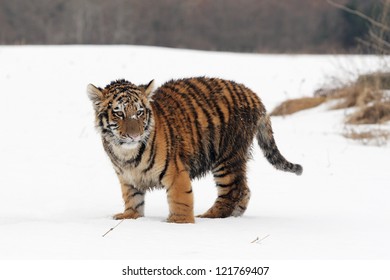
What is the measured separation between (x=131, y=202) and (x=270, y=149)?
1.36 m

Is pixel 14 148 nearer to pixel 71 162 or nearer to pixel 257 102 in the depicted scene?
pixel 71 162

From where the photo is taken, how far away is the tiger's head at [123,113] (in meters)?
5.70

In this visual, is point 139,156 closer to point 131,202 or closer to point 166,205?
point 131,202

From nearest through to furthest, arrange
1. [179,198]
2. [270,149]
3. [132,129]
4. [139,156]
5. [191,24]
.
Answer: [132,129] < [139,156] < [179,198] < [270,149] < [191,24]

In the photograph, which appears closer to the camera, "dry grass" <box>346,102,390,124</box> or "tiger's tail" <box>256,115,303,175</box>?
"tiger's tail" <box>256,115,303,175</box>

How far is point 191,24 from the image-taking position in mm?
44156

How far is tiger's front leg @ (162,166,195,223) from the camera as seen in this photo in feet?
19.5

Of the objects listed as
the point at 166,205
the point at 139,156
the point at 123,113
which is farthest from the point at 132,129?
the point at 166,205

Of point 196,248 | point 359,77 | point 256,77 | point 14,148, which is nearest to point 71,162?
point 14,148

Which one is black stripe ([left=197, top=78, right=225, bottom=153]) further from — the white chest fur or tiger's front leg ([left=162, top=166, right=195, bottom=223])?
the white chest fur

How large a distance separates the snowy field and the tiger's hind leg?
0.65 ft

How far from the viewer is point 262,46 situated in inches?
1672

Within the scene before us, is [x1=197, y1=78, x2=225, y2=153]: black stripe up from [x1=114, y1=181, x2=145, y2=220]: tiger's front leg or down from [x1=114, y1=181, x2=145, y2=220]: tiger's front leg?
up

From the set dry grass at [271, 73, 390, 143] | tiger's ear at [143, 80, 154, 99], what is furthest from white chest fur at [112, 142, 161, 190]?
dry grass at [271, 73, 390, 143]
